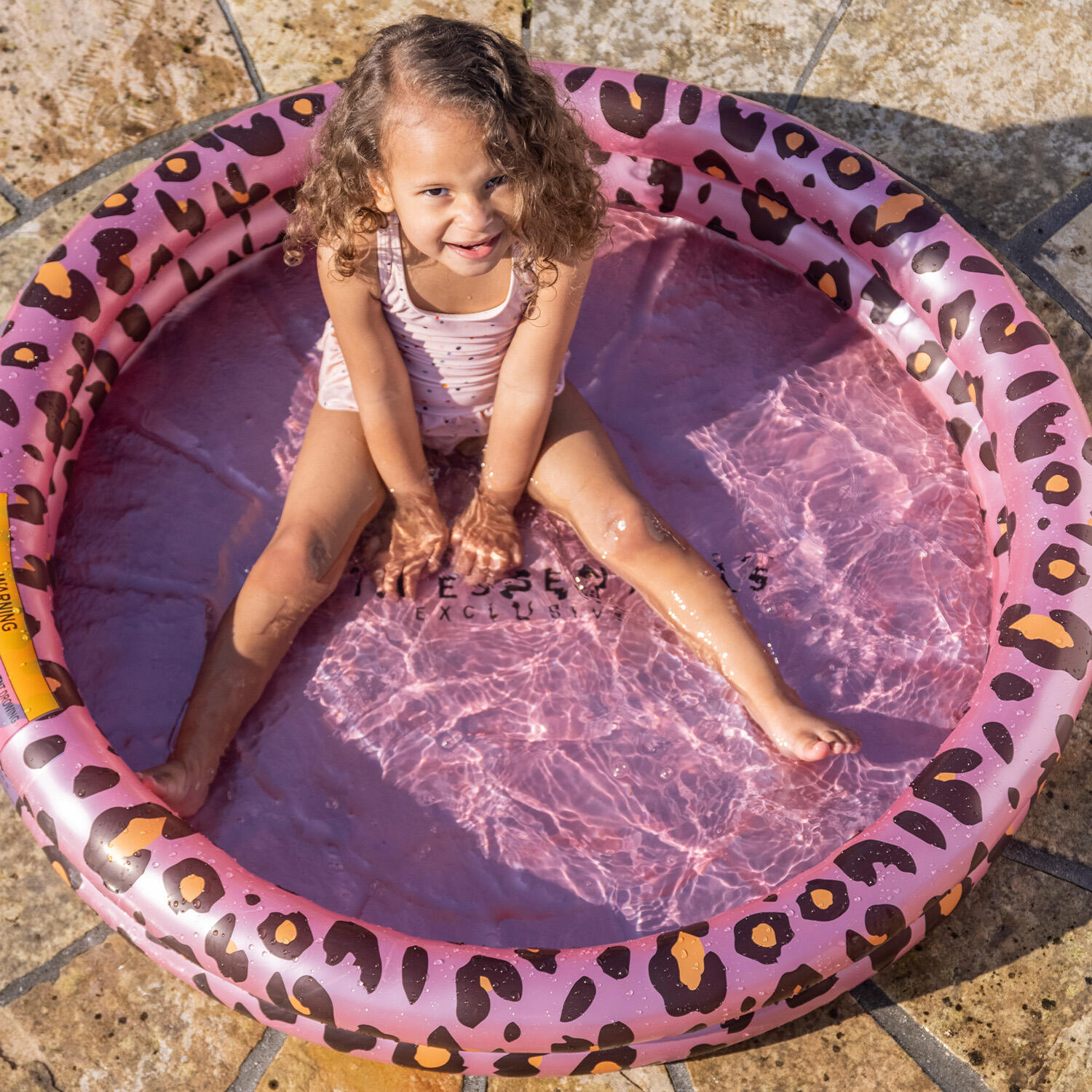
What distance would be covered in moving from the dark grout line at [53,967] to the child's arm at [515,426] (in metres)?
1.07

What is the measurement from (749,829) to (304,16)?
263 cm

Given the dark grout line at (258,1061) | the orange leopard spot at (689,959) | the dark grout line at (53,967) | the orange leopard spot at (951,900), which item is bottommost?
the dark grout line at (53,967)

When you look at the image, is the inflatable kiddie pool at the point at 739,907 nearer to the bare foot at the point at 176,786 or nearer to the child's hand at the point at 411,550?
the bare foot at the point at 176,786

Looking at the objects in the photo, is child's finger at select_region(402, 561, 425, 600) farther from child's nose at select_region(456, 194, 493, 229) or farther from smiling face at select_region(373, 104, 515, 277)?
child's nose at select_region(456, 194, 493, 229)

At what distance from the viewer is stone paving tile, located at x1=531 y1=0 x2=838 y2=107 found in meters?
3.28

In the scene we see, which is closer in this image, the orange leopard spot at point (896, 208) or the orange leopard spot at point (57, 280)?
the orange leopard spot at point (57, 280)

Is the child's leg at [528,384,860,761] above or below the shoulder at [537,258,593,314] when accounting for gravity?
below

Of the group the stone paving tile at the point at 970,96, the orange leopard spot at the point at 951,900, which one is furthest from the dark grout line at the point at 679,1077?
the stone paving tile at the point at 970,96

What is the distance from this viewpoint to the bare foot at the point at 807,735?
2234 mm

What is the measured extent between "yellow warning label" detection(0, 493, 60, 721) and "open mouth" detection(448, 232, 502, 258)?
105cm

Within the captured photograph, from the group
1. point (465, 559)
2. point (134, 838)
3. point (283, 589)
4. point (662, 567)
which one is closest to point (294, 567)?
point (283, 589)

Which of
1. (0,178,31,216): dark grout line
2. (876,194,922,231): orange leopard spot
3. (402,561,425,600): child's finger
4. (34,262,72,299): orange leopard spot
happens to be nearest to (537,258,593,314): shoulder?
(402,561,425,600): child's finger

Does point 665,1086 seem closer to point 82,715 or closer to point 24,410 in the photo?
point 82,715

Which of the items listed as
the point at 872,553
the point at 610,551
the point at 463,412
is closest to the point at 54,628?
the point at 463,412
